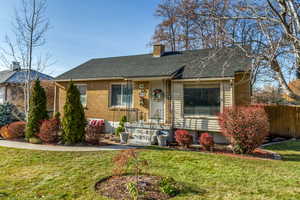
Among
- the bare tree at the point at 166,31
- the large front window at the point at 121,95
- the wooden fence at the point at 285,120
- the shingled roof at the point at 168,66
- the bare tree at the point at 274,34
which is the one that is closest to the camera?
the bare tree at the point at 274,34

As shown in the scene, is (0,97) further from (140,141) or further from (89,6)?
(140,141)

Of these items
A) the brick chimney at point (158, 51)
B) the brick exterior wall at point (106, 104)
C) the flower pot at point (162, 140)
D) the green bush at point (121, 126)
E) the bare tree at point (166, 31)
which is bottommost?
the flower pot at point (162, 140)

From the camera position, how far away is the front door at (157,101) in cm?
1116

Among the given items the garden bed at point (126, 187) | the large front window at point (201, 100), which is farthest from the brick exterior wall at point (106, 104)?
the garden bed at point (126, 187)

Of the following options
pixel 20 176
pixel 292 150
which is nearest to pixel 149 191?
pixel 20 176

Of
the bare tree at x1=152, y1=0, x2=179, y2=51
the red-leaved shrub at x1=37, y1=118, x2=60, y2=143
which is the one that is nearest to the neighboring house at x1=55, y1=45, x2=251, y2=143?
the red-leaved shrub at x1=37, y1=118, x2=60, y2=143

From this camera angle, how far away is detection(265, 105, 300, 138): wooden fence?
12.1 m

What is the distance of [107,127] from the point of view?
1263 cm

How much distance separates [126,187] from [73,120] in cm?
538

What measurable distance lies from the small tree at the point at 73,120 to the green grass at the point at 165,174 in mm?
1523

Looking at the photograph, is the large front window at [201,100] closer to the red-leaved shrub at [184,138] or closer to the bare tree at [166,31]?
the red-leaved shrub at [184,138]

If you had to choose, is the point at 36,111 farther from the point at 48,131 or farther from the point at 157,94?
the point at 157,94

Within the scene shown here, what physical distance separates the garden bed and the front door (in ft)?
20.7

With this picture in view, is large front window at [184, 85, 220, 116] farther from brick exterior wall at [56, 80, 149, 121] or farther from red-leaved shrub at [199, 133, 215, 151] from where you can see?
brick exterior wall at [56, 80, 149, 121]
